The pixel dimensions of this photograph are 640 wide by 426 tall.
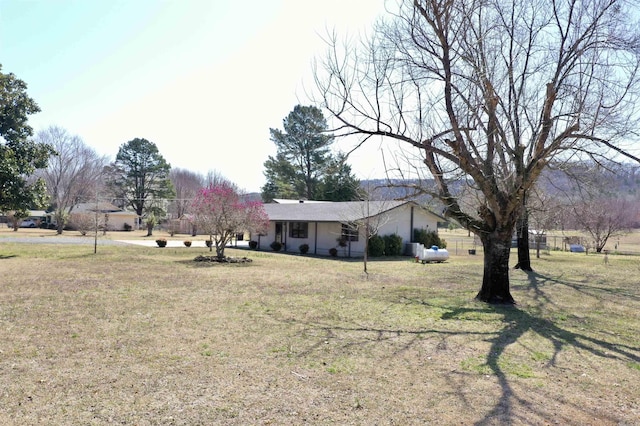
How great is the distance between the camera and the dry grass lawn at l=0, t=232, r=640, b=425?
13.7ft

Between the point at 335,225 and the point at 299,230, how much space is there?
3.49 m

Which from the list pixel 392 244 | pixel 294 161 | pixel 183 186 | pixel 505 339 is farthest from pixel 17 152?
pixel 183 186

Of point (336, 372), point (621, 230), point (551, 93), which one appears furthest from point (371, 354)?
point (621, 230)

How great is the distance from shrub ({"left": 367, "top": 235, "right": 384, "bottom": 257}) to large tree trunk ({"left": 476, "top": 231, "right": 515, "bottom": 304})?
605 inches

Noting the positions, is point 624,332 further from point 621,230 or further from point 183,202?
point 183,202

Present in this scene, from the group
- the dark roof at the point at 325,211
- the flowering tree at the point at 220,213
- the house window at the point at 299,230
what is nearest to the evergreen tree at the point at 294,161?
the dark roof at the point at 325,211

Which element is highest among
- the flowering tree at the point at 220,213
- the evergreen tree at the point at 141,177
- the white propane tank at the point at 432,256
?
the evergreen tree at the point at 141,177

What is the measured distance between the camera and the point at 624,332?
802 cm

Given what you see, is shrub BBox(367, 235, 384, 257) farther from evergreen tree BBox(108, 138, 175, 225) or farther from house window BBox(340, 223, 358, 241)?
evergreen tree BBox(108, 138, 175, 225)

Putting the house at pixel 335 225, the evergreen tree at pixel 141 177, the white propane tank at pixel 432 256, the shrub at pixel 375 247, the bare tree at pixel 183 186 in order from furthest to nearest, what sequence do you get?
the bare tree at pixel 183 186 < the evergreen tree at pixel 141 177 < the house at pixel 335 225 < the shrub at pixel 375 247 < the white propane tank at pixel 432 256

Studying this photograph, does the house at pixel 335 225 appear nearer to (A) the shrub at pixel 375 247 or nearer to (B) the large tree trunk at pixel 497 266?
(A) the shrub at pixel 375 247

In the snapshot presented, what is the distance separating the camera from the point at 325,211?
30094mm

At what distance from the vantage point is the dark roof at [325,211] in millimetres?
24891

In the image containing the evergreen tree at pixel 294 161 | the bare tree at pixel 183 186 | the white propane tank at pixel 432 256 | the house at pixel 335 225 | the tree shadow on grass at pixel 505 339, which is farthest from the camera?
the bare tree at pixel 183 186
